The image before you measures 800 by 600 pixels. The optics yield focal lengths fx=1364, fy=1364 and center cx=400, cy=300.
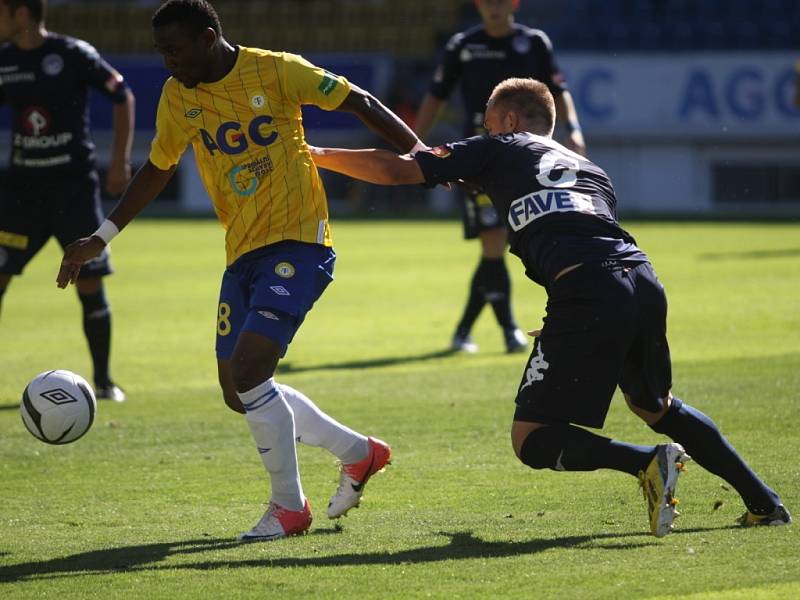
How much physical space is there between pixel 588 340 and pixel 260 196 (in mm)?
1458

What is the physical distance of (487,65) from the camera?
35.7 ft

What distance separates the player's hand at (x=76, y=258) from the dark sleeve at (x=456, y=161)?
4.55 ft

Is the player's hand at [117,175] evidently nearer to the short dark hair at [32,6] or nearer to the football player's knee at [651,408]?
the short dark hair at [32,6]

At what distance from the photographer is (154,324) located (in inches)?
514

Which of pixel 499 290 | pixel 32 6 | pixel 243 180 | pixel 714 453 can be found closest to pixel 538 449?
pixel 714 453

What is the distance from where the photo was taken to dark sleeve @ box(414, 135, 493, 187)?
5277mm

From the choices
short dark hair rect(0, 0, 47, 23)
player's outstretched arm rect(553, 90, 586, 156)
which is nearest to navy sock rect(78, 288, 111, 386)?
short dark hair rect(0, 0, 47, 23)

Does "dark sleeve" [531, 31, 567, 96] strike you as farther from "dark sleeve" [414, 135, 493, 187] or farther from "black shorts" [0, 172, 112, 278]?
"dark sleeve" [414, 135, 493, 187]

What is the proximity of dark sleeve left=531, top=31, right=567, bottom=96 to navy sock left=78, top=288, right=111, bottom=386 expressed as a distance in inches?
154

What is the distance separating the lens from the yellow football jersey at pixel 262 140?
5512mm

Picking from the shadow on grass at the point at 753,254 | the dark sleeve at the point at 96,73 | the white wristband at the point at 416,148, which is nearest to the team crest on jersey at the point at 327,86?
the white wristband at the point at 416,148

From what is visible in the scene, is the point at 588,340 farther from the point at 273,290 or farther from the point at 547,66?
the point at 547,66

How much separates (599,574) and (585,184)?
155 centimetres

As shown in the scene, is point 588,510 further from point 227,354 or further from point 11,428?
point 11,428
